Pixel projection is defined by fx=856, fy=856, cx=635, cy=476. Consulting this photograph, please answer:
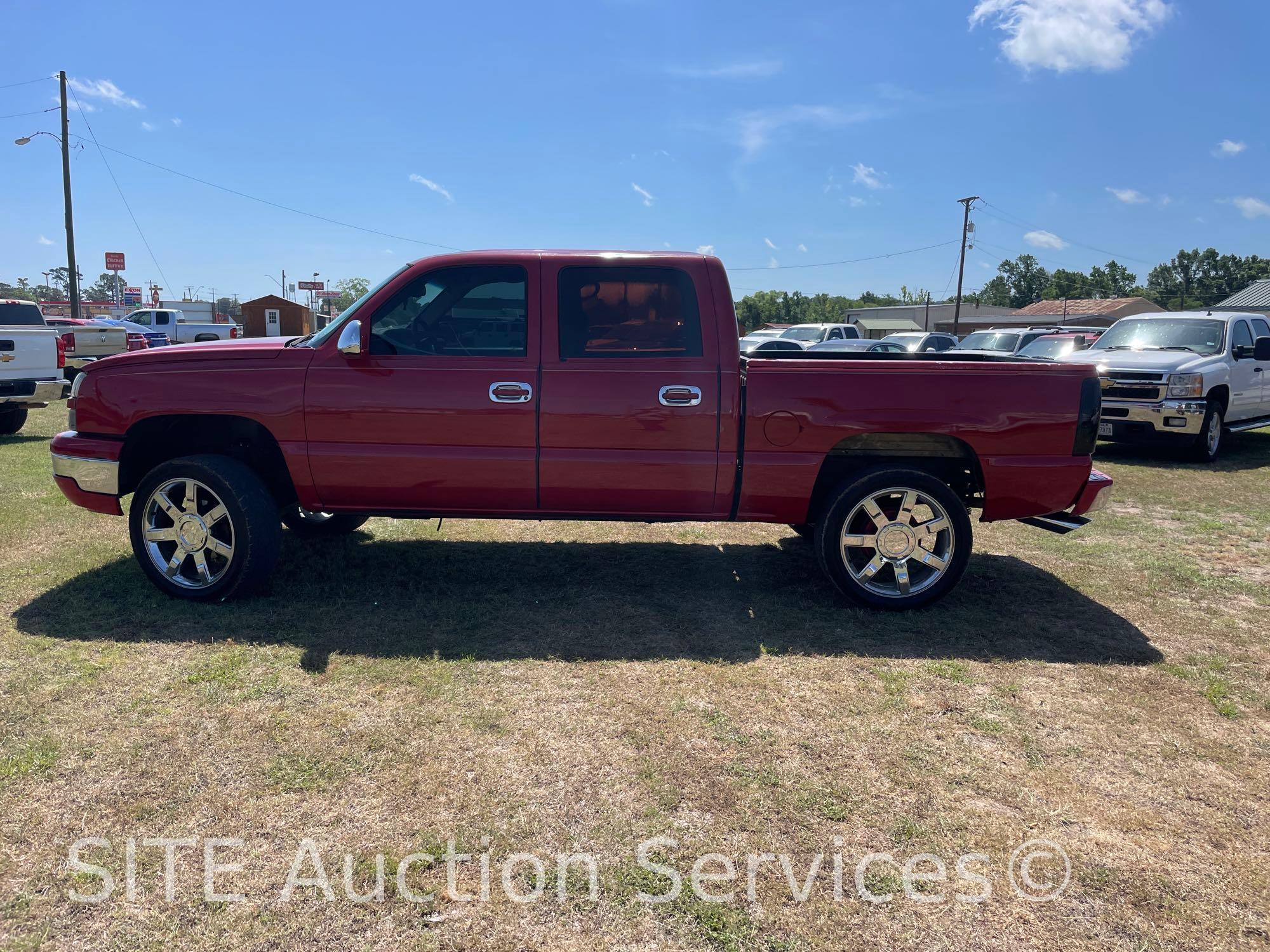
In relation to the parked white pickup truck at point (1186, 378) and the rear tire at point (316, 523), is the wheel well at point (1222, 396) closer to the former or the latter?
the parked white pickup truck at point (1186, 378)

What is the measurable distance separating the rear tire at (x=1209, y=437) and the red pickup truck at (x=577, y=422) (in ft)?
23.8

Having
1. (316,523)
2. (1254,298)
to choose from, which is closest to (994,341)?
(316,523)

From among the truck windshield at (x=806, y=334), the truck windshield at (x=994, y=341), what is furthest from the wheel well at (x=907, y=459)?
Answer: the truck windshield at (x=806, y=334)

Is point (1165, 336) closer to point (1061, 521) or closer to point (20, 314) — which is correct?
point (1061, 521)

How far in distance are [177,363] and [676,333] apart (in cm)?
280

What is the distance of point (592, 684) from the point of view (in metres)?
3.86

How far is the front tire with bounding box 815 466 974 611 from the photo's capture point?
476 cm

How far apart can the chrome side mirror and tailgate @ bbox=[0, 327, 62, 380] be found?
26.5 feet

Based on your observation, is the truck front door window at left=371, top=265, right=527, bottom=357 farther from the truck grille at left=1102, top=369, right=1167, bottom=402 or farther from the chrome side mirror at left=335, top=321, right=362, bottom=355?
the truck grille at left=1102, top=369, right=1167, bottom=402

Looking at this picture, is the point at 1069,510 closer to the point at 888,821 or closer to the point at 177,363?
the point at 888,821

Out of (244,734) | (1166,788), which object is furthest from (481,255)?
(1166,788)

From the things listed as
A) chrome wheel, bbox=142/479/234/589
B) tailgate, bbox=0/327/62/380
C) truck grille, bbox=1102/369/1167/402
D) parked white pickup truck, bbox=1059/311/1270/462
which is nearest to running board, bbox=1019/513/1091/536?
chrome wheel, bbox=142/479/234/589

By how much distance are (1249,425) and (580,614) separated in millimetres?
11065

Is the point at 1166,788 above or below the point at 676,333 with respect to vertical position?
below
